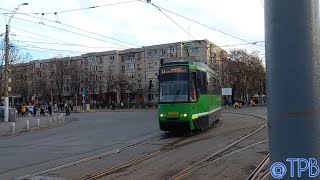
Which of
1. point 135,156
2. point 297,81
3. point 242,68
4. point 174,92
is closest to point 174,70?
point 174,92

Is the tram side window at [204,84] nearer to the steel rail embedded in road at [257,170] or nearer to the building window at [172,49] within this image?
the steel rail embedded in road at [257,170]

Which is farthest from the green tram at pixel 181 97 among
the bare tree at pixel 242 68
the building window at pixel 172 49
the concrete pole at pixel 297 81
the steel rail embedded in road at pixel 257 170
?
the building window at pixel 172 49

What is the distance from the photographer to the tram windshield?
19.3 meters

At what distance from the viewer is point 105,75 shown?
109938 millimetres

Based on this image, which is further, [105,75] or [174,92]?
[105,75]

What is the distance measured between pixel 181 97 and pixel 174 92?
0.44 metres

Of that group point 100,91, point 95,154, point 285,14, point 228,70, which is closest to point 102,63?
point 100,91

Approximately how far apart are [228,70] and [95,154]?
7743 centimetres

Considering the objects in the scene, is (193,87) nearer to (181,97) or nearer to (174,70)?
(181,97)

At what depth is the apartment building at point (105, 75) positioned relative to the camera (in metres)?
103

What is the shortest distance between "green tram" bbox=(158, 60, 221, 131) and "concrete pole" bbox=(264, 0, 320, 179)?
54.8 feet

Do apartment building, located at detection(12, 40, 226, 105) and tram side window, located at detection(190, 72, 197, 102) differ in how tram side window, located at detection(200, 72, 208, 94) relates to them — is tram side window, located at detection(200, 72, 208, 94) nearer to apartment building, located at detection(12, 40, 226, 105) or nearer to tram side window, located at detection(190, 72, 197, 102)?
tram side window, located at detection(190, 72, 197, 102)

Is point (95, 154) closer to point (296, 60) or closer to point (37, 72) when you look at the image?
point (296, 60)

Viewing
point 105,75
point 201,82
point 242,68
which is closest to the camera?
Answer: point 201,82
